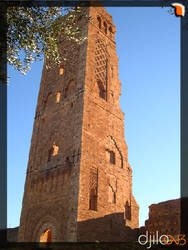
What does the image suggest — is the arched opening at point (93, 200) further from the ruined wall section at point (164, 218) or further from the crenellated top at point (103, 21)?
the crenellated top at point (103, 21)

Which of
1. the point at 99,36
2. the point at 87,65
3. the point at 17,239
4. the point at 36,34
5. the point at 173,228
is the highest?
the point at 99,36

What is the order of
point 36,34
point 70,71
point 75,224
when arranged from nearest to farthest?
1. point 36,34
2. point 75,224
3. point 70,71

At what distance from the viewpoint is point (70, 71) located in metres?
19.4

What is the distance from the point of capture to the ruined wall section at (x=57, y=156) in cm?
1423

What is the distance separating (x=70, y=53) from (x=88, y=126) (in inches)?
272

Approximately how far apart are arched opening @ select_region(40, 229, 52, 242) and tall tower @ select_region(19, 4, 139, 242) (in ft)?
0.17

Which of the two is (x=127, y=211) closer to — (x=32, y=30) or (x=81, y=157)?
(x=81, y=157)

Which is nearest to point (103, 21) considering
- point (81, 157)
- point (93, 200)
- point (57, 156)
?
point (57, 156)

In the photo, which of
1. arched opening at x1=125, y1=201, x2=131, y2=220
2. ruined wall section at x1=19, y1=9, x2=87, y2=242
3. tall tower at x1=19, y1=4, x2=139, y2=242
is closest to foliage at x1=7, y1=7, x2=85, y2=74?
tall tower at x1=19, y1=4, x2=139, y2=242

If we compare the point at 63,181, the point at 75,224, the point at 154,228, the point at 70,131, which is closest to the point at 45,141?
the point at 70,131

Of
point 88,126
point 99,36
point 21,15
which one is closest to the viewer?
point 21,15

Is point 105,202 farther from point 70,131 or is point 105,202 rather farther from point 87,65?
point 87,65

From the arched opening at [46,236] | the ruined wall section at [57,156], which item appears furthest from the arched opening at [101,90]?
the arched opening at [46,236]

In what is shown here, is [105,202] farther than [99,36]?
No
